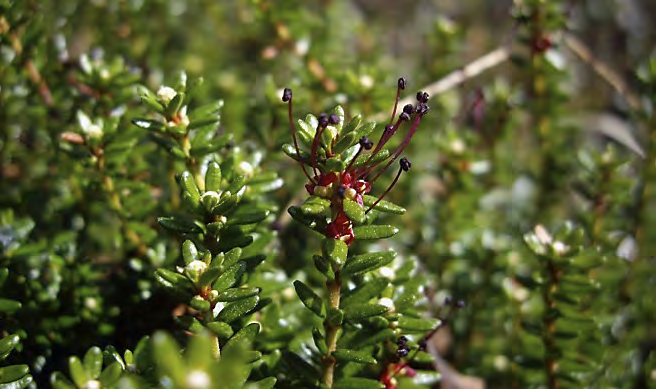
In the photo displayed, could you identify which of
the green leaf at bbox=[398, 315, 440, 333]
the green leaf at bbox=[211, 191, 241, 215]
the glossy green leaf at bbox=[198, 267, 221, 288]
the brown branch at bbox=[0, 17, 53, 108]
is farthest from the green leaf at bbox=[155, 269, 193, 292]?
the brown branch at bbox=[0, 17, 53, 108]

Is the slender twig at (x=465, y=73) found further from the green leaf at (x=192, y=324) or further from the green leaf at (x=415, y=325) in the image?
the green leaf at (x=192, y=324)

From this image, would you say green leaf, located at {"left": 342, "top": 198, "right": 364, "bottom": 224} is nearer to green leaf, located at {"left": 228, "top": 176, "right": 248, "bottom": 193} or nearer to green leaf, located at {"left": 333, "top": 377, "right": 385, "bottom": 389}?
green leaf, located at {"left": 228, "top": 176, "right": 248, "bottom": 193}

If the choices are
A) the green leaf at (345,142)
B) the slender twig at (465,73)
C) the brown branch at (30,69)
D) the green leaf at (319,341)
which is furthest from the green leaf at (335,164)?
the slender twig at (465,73)

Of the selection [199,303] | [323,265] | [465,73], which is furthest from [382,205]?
[465,73]

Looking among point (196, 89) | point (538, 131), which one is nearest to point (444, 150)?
point (538, 131)

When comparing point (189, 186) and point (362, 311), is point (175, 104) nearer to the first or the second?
point (189, 186)
